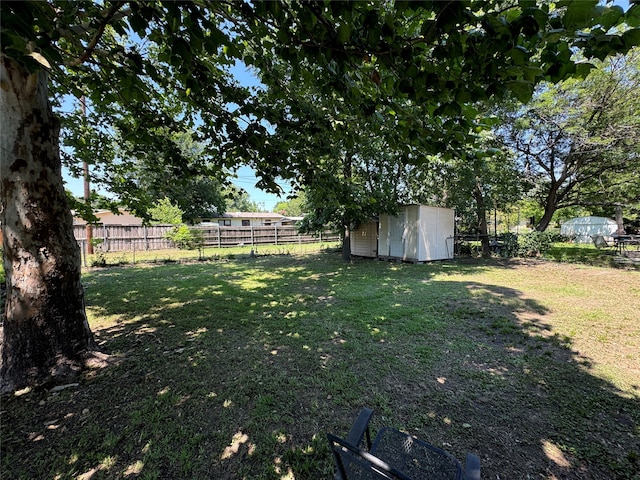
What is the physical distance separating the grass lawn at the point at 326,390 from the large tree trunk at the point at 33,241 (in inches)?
14.1

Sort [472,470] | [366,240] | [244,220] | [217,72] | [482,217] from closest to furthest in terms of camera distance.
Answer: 1. [472,470]
2. [217,72]
3. [482,217]
4. [366,240]
5. [244,220]

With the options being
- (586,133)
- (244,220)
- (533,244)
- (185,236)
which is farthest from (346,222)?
(244,220)

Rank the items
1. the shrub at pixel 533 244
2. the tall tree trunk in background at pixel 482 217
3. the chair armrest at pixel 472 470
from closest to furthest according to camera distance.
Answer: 1. the chair armrest at pixel 472 470
2. the tall tree trunk in background at pixel 482 217
3. the shrub at pixel 533 244

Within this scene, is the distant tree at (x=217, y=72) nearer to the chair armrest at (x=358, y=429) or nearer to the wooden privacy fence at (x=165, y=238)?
the chair armrest at (x=358, y=429)

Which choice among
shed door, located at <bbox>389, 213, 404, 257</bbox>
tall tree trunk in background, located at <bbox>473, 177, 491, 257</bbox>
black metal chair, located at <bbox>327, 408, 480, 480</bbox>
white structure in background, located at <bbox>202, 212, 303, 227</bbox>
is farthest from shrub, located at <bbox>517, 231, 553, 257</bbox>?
white structure in background, located at <bbox>202, 212, 303, 227</bbox>

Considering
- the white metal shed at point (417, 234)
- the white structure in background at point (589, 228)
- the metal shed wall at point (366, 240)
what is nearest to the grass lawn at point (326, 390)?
the white metal shed at point (417, 234)

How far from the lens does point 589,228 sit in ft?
69.3

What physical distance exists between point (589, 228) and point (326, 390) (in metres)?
28.4

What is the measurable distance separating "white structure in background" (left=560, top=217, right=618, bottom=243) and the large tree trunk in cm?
2826

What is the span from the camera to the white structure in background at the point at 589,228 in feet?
67.2

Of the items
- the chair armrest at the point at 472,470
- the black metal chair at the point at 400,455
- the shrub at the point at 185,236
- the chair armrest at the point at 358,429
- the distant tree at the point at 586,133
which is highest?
the distant tree at the point at 586,133

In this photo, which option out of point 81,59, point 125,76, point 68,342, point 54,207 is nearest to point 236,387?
point 68,342

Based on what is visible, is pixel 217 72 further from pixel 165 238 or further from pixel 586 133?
pixel 165 238

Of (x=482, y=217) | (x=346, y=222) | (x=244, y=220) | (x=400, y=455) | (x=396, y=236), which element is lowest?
(x=400, y=455)
